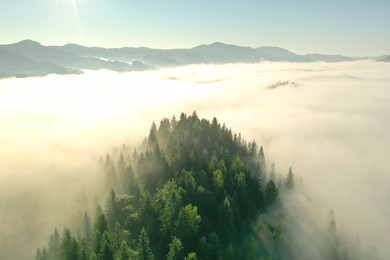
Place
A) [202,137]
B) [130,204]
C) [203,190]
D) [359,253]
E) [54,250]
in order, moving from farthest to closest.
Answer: [202,137], [359,253], [130,204], [203,190], [54,250]

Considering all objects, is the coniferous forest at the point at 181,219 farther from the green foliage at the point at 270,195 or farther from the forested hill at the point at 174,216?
the green foliage at the point at 270,195

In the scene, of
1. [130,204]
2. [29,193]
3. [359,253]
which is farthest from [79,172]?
[359,253]

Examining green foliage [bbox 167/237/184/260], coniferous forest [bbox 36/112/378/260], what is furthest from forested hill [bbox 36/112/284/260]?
green foliage [bbox 167/237/184/260]

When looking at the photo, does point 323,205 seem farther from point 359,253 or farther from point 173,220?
point 173,220

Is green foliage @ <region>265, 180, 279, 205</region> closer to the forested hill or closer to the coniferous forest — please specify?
the forested hill

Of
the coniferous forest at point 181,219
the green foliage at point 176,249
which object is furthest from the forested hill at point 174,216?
the green foliage at point 176,249

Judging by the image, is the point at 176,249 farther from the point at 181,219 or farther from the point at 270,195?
the point at 270,195

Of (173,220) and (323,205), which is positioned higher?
(173,220)
